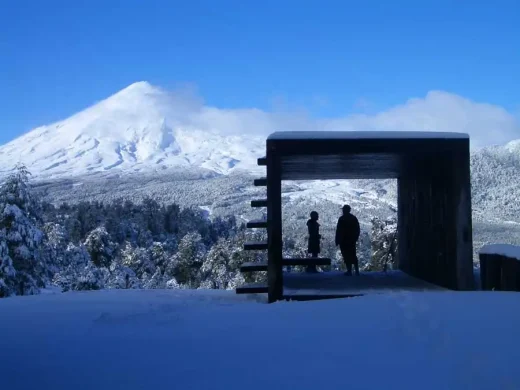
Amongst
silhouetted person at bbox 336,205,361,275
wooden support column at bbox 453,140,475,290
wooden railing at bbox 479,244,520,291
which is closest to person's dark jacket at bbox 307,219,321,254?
silhouetted person at bbox 336,205,361,275

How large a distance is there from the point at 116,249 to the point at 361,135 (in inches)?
1287

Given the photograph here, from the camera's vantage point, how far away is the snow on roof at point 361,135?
8922mm

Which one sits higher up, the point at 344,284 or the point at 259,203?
the point at 259,203

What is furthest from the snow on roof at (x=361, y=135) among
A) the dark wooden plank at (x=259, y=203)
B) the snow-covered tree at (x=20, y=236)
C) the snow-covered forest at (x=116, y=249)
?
the snow-covered tree at (x=20, y=236)

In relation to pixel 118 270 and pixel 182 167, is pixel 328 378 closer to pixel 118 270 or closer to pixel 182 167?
pixel 118 270

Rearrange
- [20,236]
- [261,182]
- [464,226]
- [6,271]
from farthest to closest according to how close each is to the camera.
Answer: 1. [20,236]
2. [6,271]
3. [261,182]
4. [464,226]

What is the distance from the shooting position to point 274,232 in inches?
358

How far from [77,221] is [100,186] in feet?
270

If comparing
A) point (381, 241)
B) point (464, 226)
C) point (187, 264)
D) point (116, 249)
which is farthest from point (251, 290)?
point (116, 249)

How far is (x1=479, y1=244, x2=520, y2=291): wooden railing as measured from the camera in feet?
29.1

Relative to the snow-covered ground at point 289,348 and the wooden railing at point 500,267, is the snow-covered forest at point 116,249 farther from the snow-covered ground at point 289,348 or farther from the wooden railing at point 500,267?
the snow-covered ground at point 289,348

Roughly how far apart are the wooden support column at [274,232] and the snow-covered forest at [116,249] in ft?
19.0

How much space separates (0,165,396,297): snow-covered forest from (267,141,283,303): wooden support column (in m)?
5.79

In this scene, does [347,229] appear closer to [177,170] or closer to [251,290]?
[251,290]
